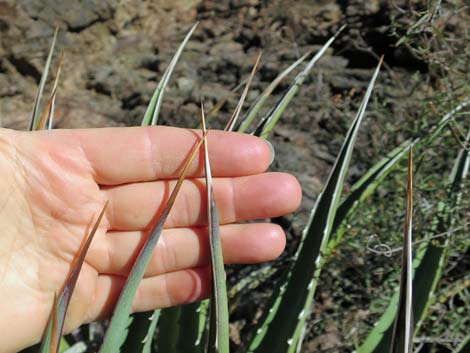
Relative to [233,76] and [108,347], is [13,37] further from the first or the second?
[108,347]

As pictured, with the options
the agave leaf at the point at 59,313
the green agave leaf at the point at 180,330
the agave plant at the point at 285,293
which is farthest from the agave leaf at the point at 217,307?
the green agave leaf at the point at 180,330

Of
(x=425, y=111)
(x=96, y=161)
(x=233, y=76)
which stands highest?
(x=96, y=161)

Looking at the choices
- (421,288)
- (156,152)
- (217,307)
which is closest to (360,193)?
(421,288)

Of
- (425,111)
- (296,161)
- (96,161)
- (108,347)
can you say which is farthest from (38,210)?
(296,161)

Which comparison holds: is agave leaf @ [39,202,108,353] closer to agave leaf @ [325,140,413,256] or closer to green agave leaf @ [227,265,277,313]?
agave leaf @ [325,140,413,256]

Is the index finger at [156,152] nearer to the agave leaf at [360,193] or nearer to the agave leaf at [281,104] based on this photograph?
the agave leaf at [281,104]

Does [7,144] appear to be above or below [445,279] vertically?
above
